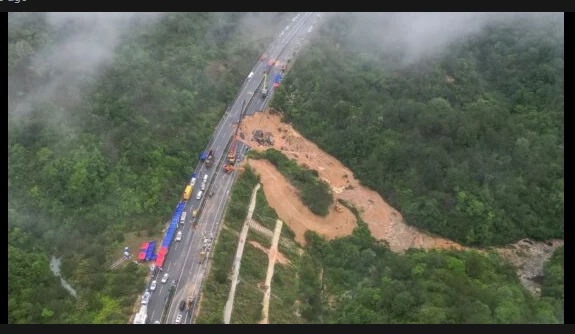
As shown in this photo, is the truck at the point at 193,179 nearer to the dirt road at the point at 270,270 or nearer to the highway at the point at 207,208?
the highway at the point at 207,208

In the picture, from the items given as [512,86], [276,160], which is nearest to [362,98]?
[276,160]

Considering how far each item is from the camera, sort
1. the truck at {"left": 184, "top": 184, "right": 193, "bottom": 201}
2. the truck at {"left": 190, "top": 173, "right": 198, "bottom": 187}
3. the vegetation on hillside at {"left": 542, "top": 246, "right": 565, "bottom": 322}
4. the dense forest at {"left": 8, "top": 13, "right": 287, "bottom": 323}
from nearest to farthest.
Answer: the dense forest at {"left": 8, "top": 13, "right": 287, "bottom": 323}, the vegetation on hillside at {"left": 542, "top": 246, "right": 565, "bottom": 322}, the truck at {"left": 184, "top": 184, "right": 193, "bottom": 201}, the truck at {"left": 190, "top": 173, "right": 198, "bottom": 187}

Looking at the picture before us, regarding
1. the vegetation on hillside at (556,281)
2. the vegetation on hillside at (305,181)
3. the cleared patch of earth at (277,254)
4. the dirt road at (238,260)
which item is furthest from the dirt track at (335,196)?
the vegetation on hillside at (556,281)

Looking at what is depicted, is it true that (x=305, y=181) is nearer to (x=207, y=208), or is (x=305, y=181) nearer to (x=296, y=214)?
(x=296, y=214)

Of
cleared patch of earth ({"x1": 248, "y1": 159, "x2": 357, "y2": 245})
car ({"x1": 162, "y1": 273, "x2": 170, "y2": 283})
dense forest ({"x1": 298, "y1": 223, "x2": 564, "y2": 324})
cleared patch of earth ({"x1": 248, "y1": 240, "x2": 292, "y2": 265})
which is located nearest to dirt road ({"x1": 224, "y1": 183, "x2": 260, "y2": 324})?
cleared patch of earth ({"x1": 248, "y1": 240, "x2": 292, "y2": 265})

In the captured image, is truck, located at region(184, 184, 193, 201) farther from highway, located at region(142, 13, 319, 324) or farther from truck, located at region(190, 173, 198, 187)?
truck, located at region(190, 173, 198, 187)

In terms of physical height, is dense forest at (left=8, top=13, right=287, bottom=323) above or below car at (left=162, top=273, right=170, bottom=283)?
above

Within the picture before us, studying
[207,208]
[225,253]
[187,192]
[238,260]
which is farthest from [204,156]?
[238,260]
